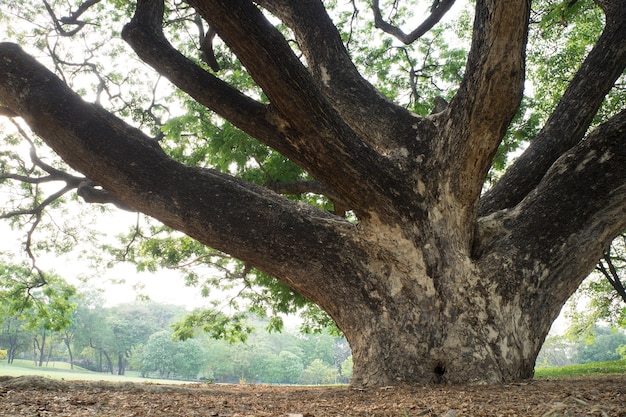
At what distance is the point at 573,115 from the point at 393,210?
2.54 meters

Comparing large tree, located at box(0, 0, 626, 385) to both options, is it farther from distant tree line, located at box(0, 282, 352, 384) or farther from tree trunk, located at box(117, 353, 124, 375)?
tree trunk, located at box(117, 353, 124, 375)

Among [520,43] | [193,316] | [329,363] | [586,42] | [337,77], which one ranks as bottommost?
[329,363]

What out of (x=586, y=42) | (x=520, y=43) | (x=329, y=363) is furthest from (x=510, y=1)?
(x=329, y=363)

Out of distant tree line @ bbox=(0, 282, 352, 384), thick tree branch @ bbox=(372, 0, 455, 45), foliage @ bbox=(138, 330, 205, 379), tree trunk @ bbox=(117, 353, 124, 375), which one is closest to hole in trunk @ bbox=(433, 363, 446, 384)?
thick tree branch @ bbox=(372, 0, 455, 45)

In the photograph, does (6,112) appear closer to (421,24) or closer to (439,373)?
(439,373)

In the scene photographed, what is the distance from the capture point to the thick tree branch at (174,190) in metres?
4.01

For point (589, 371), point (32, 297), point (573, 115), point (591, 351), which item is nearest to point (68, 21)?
point (32, 297)

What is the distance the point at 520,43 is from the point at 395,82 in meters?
6.78

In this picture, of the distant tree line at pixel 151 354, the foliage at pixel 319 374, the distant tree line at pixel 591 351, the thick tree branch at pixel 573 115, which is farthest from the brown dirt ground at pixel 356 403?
the distant tree line at pixel 591 351

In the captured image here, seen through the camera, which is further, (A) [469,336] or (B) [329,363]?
(B) [329,363]

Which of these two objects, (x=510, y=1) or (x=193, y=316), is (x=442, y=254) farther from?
(x=193, y=316)

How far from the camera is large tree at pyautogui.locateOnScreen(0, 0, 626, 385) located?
12.5 feet

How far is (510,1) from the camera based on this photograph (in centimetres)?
321

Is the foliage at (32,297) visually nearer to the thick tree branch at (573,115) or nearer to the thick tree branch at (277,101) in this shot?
the thick tree branch at (277,101)
